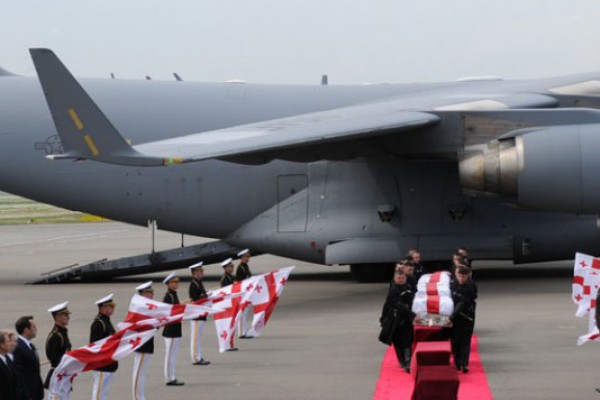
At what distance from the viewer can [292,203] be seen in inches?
1053

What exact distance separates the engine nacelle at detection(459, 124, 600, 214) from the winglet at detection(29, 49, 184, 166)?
643cm

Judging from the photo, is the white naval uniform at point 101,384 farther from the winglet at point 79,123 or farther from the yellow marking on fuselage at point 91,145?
the yellow marking on fuselage at point 91,145

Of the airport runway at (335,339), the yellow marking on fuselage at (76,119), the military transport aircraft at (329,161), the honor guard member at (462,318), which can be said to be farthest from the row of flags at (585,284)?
the yellow marking on fuselage at (76,119)

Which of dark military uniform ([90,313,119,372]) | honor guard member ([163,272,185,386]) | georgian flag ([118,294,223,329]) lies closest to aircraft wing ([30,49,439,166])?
honor guard member ([163,272,185,386])

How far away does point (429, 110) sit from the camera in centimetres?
2475

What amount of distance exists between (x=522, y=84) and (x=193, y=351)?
13732mm

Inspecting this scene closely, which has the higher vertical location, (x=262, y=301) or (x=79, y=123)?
(x=79, y=123)

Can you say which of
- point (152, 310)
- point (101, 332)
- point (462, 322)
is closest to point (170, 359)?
point (152, 310)

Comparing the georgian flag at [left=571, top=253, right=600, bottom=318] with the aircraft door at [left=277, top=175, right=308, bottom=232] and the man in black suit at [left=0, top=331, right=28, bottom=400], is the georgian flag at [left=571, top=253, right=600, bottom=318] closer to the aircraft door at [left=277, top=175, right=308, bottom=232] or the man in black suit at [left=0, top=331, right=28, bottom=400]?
the aircraft door at [left=277, top=175, right=308, bottom=232]

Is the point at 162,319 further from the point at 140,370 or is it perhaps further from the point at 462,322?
the point at 462,322

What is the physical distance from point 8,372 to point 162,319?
13.2ft

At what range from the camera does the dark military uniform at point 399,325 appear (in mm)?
16016

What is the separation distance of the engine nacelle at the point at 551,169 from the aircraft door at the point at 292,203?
4.57 meters

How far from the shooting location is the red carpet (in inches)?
559
